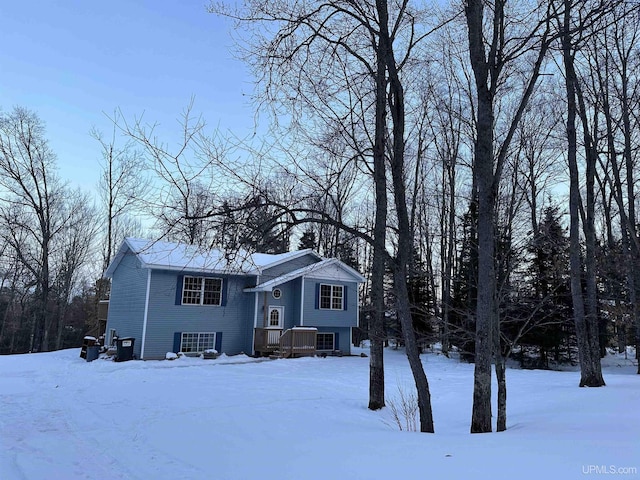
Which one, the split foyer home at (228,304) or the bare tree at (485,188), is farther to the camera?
the split foyer home at (228,304)

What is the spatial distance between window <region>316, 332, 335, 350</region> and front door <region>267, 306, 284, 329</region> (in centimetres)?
244

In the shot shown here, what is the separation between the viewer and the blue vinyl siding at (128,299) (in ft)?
52.5

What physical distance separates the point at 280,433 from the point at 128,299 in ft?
46.5

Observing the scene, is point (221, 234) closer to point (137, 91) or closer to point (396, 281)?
point (396, 281)

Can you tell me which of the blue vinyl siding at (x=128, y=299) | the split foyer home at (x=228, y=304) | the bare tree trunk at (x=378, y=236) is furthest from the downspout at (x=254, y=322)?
the bare tree trunk at (x=378, y=236)

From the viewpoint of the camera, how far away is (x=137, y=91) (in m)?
8.30

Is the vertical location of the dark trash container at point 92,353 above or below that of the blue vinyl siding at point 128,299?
below

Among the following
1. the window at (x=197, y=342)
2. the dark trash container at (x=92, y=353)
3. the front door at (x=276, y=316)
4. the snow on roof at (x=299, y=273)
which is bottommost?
the dark trash container at (x=92, y=353)

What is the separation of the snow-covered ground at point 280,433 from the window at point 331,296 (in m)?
Result: 8.95

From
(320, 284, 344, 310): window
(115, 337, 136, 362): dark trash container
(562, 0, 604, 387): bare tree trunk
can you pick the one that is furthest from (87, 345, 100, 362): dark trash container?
(562, 0, 604, 387): bare tree trunk

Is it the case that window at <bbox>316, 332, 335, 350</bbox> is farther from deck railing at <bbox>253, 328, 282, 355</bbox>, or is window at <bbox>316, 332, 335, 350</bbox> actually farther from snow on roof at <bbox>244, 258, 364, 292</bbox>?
snow on roof at <bbox>244, 258, 364, 292</bbox>

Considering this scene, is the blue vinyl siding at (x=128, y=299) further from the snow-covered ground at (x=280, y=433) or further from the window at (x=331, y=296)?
the window at (x=331, y=296)
